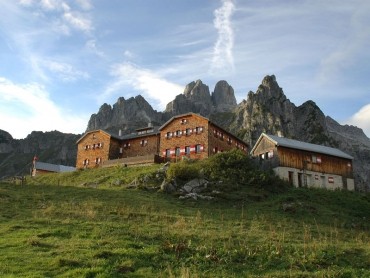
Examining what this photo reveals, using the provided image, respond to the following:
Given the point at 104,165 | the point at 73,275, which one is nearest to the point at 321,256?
the point at 73,275

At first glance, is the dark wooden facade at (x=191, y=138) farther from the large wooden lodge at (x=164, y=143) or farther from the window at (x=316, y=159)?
the window at (x=316, y=159)

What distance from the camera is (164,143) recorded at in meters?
73.1

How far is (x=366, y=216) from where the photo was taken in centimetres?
4103

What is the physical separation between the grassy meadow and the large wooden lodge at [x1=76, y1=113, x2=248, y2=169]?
27447 millimetres

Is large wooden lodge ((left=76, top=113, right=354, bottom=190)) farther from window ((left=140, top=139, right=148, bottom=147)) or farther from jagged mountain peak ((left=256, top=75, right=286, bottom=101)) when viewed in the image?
jagged mountain peak ((left=256, top=75, right=286, bottom=101))

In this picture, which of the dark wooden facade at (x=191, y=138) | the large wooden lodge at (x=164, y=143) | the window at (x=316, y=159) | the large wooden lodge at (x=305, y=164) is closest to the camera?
the large wooden lodge at (x=305, y=164)

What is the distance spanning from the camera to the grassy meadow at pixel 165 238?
15633 millimetres

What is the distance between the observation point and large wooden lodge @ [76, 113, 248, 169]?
6731 centimetres

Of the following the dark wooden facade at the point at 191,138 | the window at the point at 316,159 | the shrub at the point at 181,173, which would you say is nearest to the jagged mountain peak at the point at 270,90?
the dark wooden facade at the point at 191,138

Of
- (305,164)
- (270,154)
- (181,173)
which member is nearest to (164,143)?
(270,154)

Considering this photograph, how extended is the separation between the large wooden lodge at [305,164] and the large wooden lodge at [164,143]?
1020cm

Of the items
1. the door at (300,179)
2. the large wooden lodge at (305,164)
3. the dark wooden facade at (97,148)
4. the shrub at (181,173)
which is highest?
the dark wooden facade at (97,148)

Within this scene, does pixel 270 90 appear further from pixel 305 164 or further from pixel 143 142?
pixel 305 164

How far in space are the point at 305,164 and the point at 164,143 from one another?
26268mm
